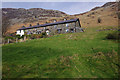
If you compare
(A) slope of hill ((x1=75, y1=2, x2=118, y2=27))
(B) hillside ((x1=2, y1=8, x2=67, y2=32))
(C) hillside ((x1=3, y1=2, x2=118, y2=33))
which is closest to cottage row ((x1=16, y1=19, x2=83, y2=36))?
(C) hillside ((x1=3, y1=2, x2=118, y2=33))

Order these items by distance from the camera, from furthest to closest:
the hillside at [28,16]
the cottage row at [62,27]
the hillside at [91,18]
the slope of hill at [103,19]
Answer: the hillside at [28,16] → the hillside at [91,18] → the slope of hill at [103,19] → the cottage row at [62,27]

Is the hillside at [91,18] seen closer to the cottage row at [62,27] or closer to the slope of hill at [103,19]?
the slope of hill at [103,19]

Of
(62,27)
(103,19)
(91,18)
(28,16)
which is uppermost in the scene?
(28,16)

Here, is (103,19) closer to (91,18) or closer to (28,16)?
(91,18)

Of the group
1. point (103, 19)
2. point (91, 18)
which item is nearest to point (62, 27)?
point (103, 19)

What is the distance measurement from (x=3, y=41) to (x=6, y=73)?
18417 mm

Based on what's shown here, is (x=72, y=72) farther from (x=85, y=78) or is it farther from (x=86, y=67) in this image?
(x=86, y=67)

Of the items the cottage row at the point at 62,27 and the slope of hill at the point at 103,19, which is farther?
the slope of hill at the point at 103,19

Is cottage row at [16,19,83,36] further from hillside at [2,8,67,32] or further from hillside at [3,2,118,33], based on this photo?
hillside at [2,8,67,32]

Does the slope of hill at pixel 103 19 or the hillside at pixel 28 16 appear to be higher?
the hillside at pixel 28 16

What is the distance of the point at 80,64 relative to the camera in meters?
6.84

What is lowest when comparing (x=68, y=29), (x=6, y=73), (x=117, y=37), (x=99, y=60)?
(x=6, y=73)

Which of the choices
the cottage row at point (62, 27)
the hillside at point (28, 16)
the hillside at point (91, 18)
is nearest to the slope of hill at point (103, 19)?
the hillside at point (91, 18)

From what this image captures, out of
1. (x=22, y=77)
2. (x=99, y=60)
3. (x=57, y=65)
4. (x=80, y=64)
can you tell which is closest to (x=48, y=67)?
(x=57, y=65)
